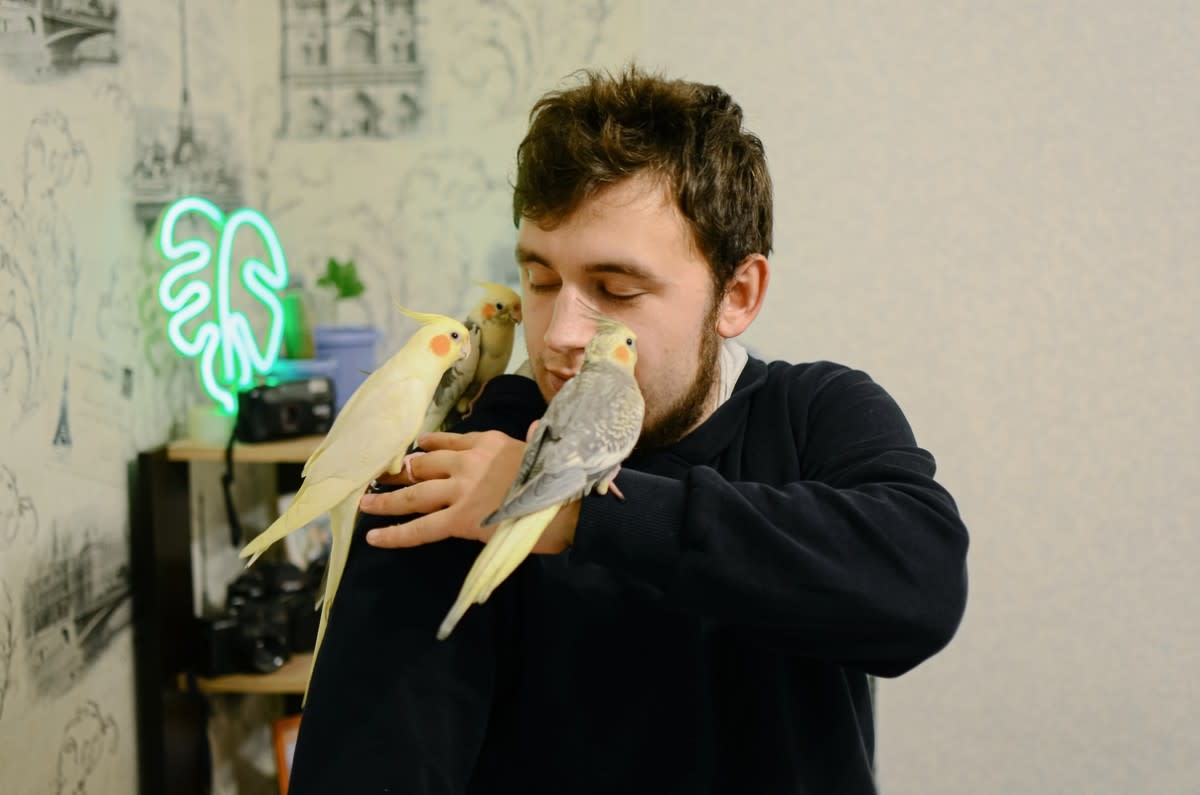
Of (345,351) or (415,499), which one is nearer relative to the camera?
(415,499)

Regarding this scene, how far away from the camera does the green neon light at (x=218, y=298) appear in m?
1.80

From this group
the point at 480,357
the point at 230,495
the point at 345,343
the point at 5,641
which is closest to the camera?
the point at 480,357

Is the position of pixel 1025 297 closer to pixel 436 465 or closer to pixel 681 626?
pixel 681 626

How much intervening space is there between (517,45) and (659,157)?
1547 mm

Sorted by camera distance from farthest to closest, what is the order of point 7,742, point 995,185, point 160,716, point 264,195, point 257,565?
point 264,195 < point 995,185 < point 257,565 < point 160,716 < point 7,742

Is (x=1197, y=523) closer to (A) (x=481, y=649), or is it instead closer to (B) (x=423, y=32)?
(A) (x=481, y=649)

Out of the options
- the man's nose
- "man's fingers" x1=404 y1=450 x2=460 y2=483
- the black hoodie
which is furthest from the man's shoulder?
"man's fingers" x1=404 y1=450 x2=460 y2=483

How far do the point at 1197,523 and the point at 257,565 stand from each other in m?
2.20

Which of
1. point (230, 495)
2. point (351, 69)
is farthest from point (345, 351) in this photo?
point (351, 69)

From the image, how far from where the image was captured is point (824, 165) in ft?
7.60

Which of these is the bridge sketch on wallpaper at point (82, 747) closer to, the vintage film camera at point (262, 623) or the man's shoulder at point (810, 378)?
the vintage film camera at point (262, 623)

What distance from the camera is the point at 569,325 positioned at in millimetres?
872

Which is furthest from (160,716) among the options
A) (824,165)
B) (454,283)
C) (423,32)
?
(824,165)

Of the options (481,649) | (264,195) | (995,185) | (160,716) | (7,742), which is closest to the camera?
(481,649)
